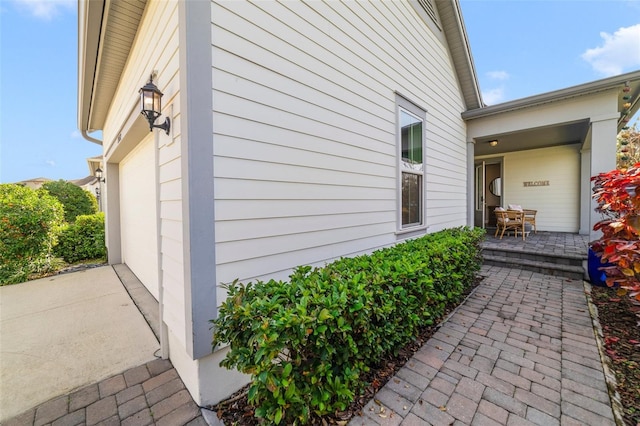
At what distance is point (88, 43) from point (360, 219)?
4.22 meters

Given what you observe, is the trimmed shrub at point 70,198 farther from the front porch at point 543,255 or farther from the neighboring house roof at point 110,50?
the front porch at point 543,255

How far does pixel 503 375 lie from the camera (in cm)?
221

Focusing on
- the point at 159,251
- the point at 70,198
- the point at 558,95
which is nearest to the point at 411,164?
the point at 558,95

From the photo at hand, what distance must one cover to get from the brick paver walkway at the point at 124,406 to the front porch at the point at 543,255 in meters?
6.14

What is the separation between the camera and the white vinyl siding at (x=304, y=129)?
6.53 ft

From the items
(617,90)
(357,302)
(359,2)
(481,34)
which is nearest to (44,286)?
(357,302)

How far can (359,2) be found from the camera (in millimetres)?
3373

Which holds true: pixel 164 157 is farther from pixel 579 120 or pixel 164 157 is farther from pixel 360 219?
pixel 579 120

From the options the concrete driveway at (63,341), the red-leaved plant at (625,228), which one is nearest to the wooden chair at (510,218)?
the red-leaved plant at (625,228)

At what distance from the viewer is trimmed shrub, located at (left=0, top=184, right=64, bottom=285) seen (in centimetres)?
489

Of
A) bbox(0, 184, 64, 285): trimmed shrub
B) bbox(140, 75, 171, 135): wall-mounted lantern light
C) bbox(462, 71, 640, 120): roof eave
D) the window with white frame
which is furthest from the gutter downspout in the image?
bbox(462, 71, 640, 120): roof eave

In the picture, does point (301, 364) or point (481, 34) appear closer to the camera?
point (301, 364)

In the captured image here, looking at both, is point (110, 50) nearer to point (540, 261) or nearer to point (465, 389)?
point (465, 389)

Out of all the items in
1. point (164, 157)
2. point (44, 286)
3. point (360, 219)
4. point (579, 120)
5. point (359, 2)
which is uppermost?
point (359, 2)
